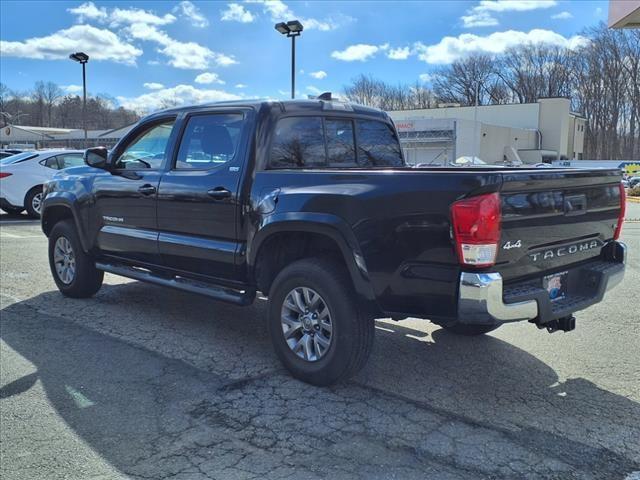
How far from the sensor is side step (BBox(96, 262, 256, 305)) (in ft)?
15.1

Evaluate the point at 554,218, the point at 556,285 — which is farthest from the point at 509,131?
the point at 554,218

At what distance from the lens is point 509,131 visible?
6019cm

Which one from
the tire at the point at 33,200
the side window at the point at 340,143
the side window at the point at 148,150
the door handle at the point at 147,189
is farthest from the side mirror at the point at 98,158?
the tire at the point at 33,200

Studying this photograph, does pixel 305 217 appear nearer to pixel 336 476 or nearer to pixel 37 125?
pixel 336 476

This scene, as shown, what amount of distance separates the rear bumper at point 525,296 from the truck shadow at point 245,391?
639 millimetres

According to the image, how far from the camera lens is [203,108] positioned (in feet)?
16.5

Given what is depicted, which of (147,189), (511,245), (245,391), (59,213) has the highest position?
(147,189)

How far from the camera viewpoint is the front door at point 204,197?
4.57 metres

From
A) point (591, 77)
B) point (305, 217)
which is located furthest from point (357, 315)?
point (591, 77)

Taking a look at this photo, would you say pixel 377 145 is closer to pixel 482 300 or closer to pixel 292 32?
pixel 482 300

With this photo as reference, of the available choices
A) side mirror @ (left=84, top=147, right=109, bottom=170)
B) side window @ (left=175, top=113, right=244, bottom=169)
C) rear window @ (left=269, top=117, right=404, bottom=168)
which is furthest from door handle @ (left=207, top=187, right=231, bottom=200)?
side mirror @ (left=84, top=147, right=109, bottom=170)

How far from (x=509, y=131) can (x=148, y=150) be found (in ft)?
196

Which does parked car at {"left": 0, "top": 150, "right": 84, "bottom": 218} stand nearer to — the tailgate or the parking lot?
the parking lot

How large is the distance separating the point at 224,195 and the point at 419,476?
2.56m
